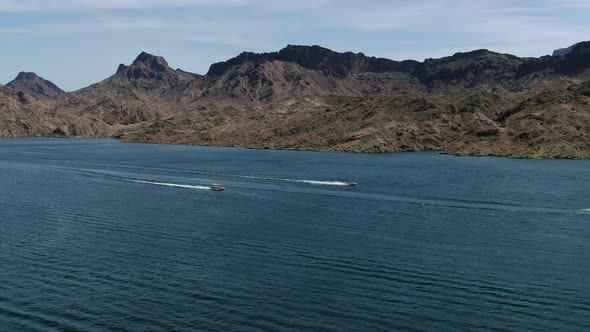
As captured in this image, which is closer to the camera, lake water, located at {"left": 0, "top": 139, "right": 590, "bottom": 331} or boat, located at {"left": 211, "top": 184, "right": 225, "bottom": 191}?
lake water, located at {"left": 0, "top": 139, "right": 590, "bottom": 331}

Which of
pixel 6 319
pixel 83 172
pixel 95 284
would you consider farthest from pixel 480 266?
pixel 83 172

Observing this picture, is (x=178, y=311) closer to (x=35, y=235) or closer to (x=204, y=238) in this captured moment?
(x=204, y=238)

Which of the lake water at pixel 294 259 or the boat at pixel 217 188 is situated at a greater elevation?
the boat at pixel 217 188

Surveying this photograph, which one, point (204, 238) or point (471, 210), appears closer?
point (204, 238)

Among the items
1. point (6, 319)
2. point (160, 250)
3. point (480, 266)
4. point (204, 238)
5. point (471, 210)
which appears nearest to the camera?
point (6, 319)

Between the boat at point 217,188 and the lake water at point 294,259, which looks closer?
the lake water at point 294,259

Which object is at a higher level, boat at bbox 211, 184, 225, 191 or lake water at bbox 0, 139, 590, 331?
boat at bbox 211, 184, 225, 191

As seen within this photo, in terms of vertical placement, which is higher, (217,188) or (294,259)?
(217,188)

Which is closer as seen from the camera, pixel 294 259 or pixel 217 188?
pixel 294 259
